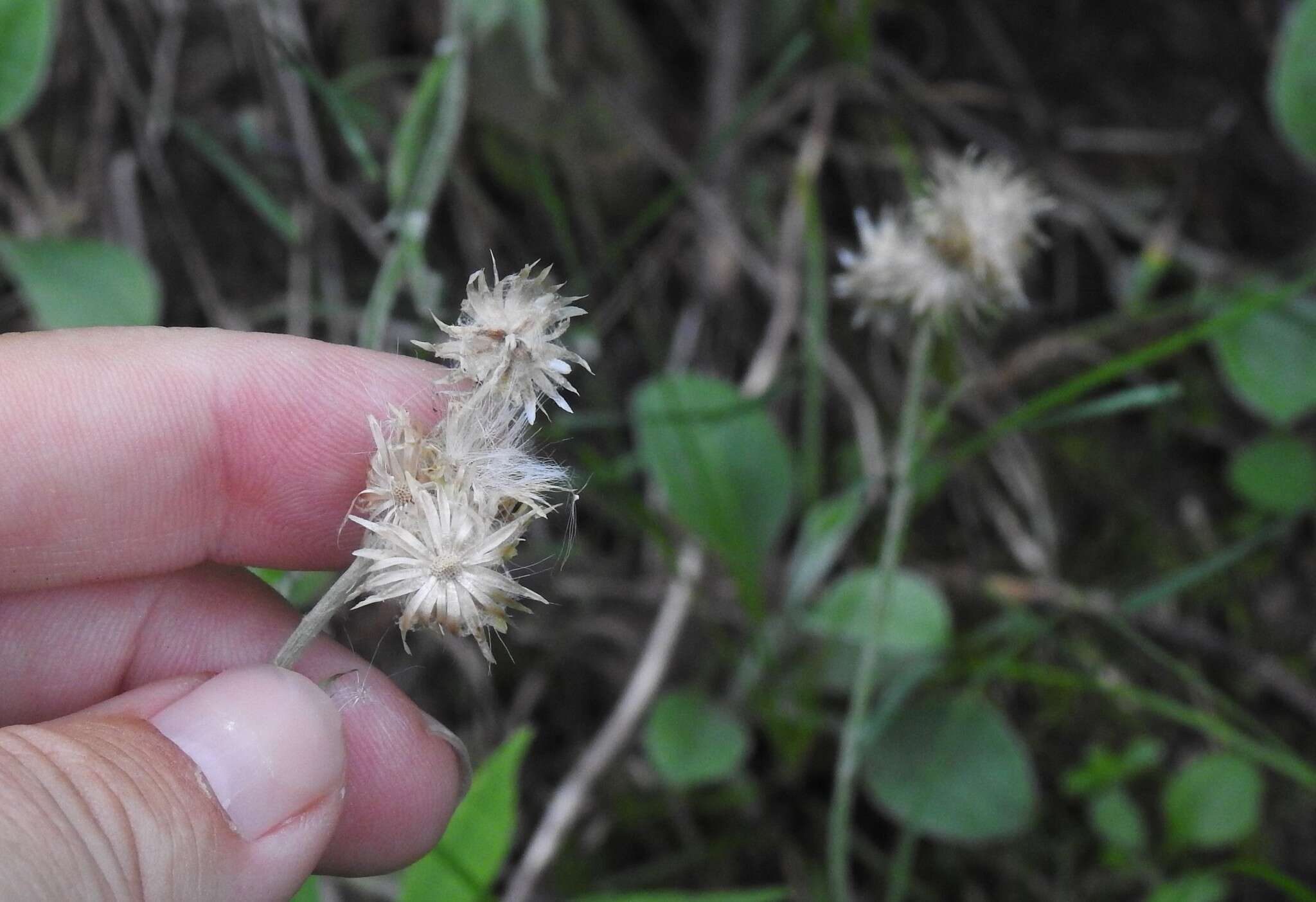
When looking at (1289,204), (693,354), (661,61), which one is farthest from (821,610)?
(1289,204)

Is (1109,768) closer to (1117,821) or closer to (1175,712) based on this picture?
(1117,821)

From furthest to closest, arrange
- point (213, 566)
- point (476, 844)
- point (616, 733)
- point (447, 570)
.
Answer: point (616, 733)
point (213, 566)
point (476, 844)
point (447, 570)

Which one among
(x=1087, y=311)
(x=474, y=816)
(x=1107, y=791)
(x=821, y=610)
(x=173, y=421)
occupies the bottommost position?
(x=1107, y=791)

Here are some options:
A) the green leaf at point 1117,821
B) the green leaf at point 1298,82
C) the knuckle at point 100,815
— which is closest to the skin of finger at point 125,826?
the knuckle at point 100,815

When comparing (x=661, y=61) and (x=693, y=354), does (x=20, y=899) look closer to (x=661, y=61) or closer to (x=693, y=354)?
(x=693, y=354)

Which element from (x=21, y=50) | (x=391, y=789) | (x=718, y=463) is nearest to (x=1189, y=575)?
(x=718, y=463)

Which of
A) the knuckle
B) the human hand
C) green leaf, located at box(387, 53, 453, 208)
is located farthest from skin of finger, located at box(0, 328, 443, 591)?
green leaf, located at box(387, 53, 453, 208)
